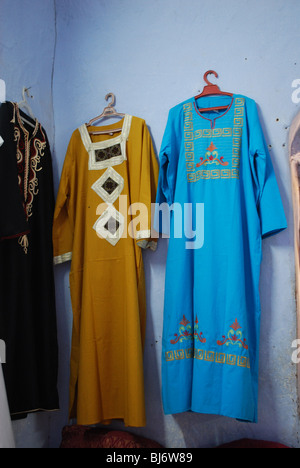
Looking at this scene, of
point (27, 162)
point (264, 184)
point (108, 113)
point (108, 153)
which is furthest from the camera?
point (108, 113)

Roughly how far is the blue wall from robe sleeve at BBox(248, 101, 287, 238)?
0.36 ft

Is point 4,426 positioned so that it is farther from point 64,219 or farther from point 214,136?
point 214,136

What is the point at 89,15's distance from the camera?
195 cm

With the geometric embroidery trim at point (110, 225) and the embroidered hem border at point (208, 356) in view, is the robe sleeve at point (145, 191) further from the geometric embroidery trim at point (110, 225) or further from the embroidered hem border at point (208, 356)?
the embroidered hem border at point (208, 356)

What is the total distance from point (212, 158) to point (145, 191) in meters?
0.32

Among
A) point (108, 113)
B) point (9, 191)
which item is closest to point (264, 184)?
point (108, 113)

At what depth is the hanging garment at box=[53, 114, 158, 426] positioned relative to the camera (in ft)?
5.16

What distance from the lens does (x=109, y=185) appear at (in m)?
1.70

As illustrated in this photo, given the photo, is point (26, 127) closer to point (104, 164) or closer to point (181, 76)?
point (104, 164)

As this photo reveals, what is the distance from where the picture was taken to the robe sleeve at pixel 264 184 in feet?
4.75

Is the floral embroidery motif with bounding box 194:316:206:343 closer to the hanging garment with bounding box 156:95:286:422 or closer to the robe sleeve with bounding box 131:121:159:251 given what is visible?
the hanging garment with bounding box 156:95:286:422

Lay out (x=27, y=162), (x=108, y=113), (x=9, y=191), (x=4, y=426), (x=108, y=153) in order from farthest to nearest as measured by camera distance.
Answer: (x=108, y=113)
(x=108, y=153)
(x=27, y=162)
(x=9, y=191)
(x=4, y=426)

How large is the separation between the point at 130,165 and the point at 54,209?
1.41ft

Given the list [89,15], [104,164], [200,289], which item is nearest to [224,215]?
[200,289]
